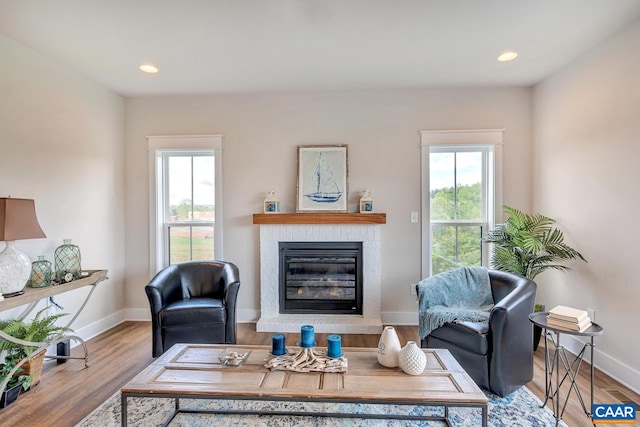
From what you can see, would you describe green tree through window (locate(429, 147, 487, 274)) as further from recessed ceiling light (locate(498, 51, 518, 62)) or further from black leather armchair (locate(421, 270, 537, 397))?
black leather armchair (locate(421, 270, 537, 397))

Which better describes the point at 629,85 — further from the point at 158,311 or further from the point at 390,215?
the point at 158,311

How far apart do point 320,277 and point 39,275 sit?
2.48m

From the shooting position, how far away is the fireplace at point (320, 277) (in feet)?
12.0

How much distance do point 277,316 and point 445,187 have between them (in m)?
2.39

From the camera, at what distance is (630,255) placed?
2346 millimetres

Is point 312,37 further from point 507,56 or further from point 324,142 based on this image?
point 507,56

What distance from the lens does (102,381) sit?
243 centimetres

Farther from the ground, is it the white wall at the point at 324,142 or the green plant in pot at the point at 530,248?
the white wall at the point at 324,142

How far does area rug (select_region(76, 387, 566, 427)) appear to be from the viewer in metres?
1.91

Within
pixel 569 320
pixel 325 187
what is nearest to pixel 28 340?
pixel 325 187

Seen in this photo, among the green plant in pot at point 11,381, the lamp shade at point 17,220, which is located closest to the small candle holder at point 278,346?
the green plant in pot at point 11,381

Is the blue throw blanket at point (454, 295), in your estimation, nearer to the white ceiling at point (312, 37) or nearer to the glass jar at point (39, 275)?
the white ceiling at point (312, 37)

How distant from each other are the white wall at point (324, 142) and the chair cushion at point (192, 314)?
101 cm

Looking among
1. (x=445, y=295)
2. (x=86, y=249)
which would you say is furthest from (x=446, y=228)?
(x=86, y=249)
